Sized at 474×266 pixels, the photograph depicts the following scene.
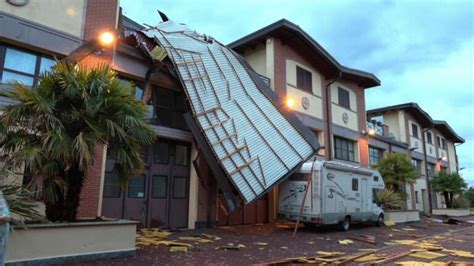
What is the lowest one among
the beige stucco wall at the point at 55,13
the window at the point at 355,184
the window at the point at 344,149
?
the window at the point at 355,184

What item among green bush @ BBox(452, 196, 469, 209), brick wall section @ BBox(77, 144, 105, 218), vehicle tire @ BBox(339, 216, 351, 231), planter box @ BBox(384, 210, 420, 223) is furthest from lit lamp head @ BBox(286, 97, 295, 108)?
green bush @ BBox(452, 196, 469, 209)

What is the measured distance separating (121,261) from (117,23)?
934 cm

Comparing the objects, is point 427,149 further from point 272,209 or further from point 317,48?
point 272,209

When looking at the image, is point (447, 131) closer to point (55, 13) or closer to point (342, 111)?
point (342, 111)

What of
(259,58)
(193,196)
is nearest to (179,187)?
(193,196)

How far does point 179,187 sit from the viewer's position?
50.0 feet

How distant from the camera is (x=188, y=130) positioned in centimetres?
1541

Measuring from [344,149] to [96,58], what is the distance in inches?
709

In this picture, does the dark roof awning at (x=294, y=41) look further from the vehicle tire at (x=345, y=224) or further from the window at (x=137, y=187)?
the window at (x=137, y=187)

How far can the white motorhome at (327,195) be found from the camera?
49.8 ft

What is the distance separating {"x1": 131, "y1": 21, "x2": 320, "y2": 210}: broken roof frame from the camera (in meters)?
13.7

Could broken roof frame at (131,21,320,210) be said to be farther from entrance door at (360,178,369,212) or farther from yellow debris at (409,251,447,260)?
yellow debris at (409,251,447,260)

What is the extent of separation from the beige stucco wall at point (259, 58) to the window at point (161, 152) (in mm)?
8143

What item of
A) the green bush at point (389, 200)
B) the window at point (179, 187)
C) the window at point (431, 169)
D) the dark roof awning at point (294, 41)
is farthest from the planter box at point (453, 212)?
the window at point (179, 187)
